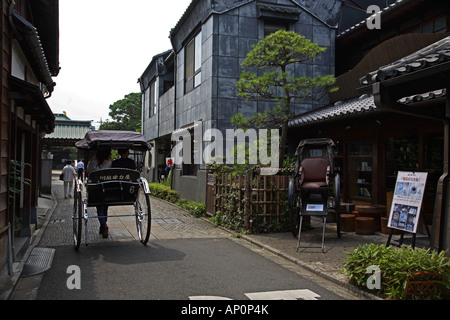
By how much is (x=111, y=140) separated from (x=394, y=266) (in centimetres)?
626

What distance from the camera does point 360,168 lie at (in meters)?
11.9

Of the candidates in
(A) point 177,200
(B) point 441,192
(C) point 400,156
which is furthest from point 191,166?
(B) point 441,192

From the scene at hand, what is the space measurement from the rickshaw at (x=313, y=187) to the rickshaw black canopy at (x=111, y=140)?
12.5ft

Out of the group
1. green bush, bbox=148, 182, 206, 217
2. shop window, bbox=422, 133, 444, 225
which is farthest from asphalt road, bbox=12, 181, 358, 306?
shop window, bbox=422, 133, 444, 225

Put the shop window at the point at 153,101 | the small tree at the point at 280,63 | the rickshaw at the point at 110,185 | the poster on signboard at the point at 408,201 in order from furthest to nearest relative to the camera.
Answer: the shop window at the point at 153,101, the small tree at the point at 280,63, the rickshaw at the point at 110,185, the poster on signboard at the point at 408,201

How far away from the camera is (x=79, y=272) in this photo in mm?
6109

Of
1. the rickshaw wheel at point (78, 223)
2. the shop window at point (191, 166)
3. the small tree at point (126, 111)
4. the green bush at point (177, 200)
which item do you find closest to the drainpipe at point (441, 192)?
the rickshaw wheel at point (78, 223)

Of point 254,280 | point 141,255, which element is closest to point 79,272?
point 141,255

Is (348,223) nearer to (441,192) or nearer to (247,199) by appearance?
(247,199)

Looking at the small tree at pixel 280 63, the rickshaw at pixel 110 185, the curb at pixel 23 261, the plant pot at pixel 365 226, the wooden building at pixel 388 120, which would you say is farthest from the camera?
the small tree at pixel 280 63

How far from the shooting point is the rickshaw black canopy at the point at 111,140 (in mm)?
8531

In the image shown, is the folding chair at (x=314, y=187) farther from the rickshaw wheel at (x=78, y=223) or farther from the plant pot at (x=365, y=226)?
the rickshaw wheel at (x=78, y=223)

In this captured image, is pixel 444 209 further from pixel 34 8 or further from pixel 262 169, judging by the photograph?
pixel 34 8

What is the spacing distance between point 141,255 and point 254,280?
2.56m
